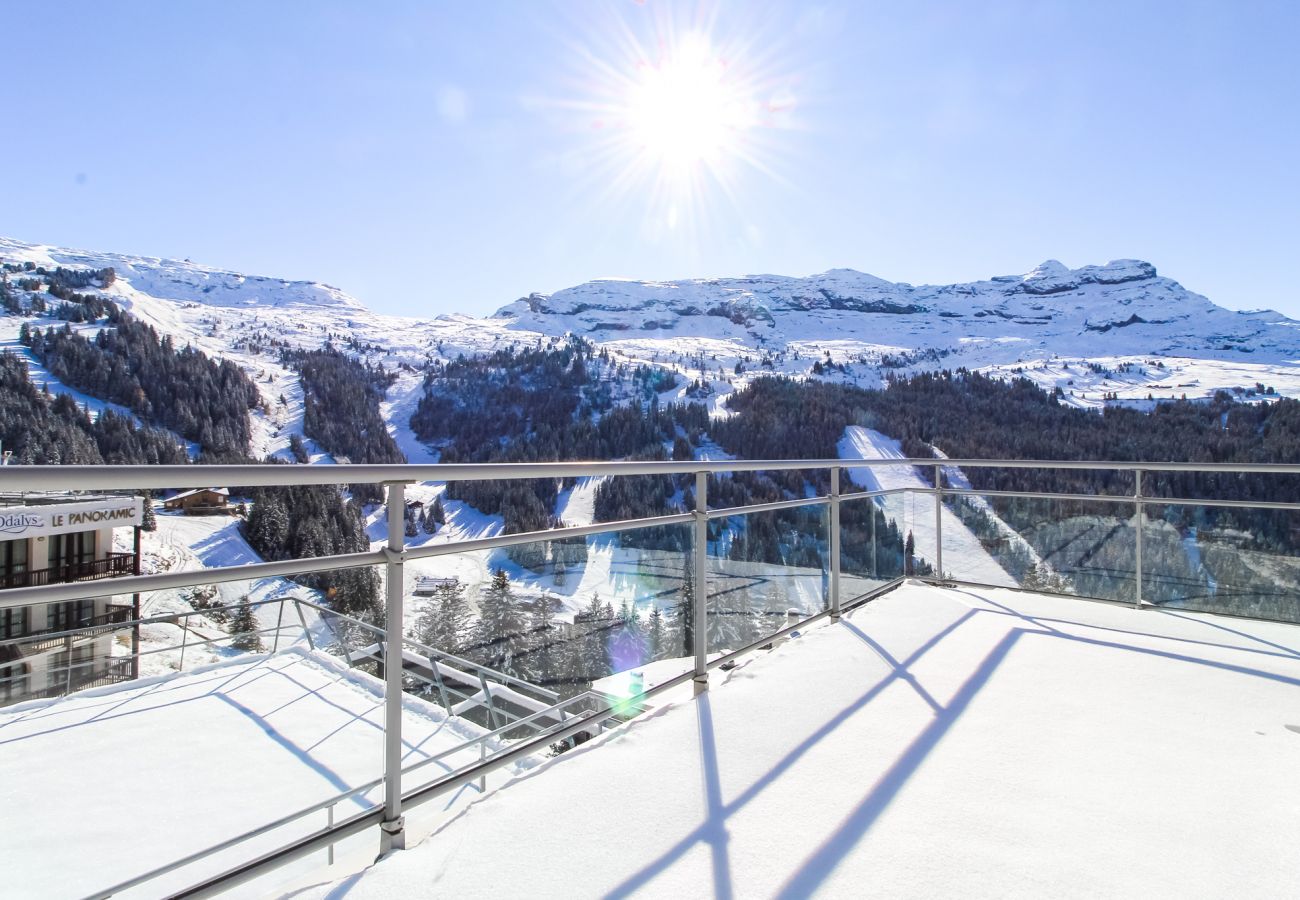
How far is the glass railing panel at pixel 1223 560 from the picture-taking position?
367 centimetres

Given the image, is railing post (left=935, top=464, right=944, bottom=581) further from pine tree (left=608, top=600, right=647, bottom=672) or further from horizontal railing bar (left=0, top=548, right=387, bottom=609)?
horizontal railing bar (left=0, top=548, right=387, bottom=609)

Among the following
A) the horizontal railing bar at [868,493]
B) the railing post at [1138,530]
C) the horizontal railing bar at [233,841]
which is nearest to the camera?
the horizontal railing bar at [233,841]

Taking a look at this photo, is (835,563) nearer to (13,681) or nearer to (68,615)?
(68,615)

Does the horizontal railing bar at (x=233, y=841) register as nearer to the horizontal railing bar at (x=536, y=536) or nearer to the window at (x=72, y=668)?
the horizontal railing bar at (x=536, y=536)

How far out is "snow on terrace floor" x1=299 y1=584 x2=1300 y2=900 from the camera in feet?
4.55

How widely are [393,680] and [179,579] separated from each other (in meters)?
0.55

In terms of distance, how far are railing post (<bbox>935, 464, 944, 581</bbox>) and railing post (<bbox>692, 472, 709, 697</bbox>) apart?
2.82 m

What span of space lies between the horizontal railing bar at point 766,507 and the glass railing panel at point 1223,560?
226 centimetres

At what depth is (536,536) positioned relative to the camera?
1.99 m

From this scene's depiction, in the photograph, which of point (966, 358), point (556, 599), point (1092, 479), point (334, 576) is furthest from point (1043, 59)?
point (966, 358)

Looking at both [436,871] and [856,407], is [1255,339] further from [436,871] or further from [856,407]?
[436,871]

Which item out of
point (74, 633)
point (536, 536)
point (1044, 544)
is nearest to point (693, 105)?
point (1044, 544)

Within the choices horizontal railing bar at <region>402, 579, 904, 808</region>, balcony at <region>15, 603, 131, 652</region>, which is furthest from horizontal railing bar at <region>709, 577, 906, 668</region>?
balcony at <region>15, 603, 131, 652</region>

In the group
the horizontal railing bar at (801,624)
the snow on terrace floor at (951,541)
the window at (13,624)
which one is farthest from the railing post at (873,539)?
Answer: the window at (13,624)
